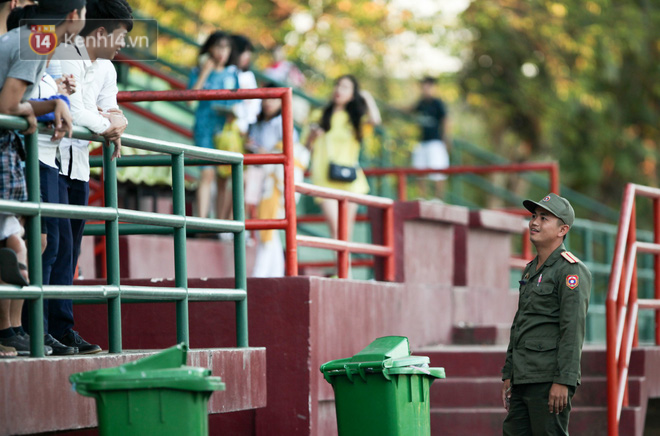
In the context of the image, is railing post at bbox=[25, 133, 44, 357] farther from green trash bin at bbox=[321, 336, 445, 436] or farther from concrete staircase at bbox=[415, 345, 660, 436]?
concrete staircase at bbox=[415, 345, 660, 436]

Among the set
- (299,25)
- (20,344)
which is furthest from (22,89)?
(299,25)

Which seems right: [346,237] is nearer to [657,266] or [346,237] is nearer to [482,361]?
[482,361]

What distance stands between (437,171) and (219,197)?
11.2ft

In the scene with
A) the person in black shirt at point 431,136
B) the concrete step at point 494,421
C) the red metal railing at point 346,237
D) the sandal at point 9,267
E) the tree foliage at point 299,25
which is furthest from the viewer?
the tree foliage at point 299,25

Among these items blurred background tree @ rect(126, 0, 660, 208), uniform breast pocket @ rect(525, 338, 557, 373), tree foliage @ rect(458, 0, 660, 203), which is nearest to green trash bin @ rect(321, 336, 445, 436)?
uniform breast pocket @ rect(525, 338, 557, 373)

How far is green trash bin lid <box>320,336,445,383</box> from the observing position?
241 inches

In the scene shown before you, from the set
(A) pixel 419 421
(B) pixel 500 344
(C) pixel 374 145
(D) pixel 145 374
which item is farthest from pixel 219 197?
(C) pixel 374 145

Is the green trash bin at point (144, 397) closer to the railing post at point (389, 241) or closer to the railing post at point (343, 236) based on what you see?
the railing post at point (343, 236)

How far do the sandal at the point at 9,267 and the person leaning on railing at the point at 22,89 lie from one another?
2cm

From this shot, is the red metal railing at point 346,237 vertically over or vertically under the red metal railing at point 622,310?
over

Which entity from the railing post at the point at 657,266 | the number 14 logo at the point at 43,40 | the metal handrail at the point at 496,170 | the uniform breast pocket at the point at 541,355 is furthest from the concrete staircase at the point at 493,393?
the number 14 logo at the point at 43,40

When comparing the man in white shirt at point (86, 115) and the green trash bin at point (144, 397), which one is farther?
the man in white shirt at point (86, 115)

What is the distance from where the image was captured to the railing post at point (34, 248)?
5.28 metres

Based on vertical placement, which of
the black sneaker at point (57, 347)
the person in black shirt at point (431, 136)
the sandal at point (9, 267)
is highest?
the person in black shirt at point (431, 136)
